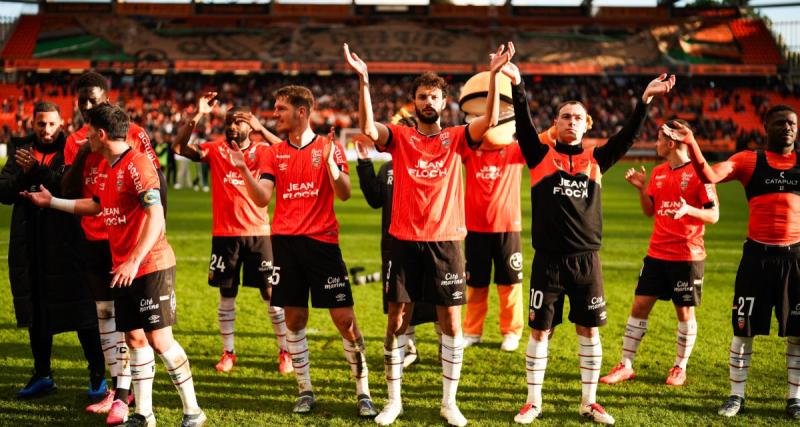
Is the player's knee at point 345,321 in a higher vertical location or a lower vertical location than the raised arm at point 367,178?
lower

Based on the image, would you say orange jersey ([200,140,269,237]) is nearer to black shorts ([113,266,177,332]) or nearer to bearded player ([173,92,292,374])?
bearded player ([173,92,292,374])

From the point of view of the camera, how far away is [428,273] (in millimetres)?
5633

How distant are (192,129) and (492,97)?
116 inches

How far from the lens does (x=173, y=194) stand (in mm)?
21469

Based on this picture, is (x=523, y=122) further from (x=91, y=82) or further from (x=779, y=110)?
(x=91, y=82)

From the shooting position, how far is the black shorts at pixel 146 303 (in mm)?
5254

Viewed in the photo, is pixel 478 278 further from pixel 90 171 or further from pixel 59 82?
pixel 59 82

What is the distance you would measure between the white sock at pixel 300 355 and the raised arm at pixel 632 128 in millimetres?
2859

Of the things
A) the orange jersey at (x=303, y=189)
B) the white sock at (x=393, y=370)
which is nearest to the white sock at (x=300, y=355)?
the white sock at (x=393, y=370)

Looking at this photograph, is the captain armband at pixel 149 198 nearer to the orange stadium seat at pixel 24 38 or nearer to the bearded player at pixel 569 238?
the bearded player at pixel 569 238

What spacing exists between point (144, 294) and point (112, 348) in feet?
3.50

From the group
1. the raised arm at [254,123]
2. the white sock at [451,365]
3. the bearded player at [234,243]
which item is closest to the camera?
the white sock at [451,365]

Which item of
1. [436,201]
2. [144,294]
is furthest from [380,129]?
[144,294]

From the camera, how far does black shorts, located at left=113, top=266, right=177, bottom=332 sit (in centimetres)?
525
